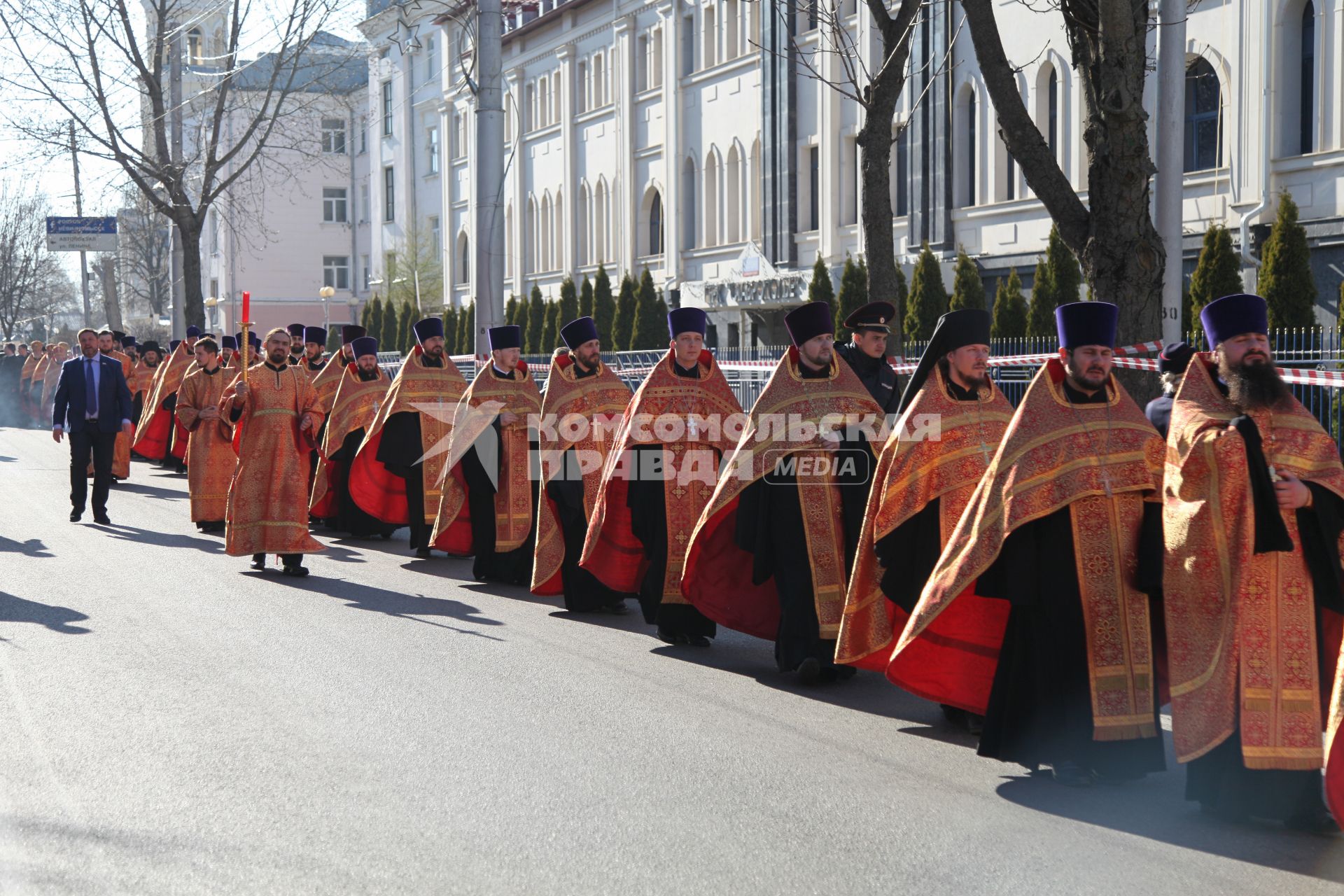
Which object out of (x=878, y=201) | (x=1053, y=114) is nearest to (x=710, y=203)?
(x=1053, y=114)

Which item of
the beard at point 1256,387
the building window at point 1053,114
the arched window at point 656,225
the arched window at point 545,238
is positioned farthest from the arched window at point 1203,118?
the arched window at point 545,238

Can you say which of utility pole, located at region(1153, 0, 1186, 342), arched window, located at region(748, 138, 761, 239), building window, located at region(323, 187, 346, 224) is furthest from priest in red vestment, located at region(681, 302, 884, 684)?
building window, located at region(323, 187, 346, 224)

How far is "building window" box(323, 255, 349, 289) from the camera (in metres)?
73.2

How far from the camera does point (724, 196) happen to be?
117 feet

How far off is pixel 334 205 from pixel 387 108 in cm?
1736

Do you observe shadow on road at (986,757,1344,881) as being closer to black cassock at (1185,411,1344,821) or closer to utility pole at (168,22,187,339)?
black cassock at (1185,411,1344,821)

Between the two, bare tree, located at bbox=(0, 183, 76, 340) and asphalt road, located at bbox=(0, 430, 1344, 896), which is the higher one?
bare tree, located at bbox=(0, 183, 76, 340)

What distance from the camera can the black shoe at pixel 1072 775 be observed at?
6152 mm

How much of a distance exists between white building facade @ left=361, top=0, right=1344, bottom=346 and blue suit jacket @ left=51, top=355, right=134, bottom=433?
495 cm

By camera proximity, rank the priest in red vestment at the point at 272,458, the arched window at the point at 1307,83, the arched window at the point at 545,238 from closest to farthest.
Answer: the priest in red vestment at the point at 272,458 < the arched window at the point at 1307,83 < the arched window at the point at 545,238

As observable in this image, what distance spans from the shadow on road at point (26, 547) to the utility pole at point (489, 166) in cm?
453

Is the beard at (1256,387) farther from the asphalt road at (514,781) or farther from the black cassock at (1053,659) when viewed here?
the asphalt road at (514,781)

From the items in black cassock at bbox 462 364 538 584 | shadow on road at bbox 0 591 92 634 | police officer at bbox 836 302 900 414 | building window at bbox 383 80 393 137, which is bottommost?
shadow on road at bbox 0 591 92 634

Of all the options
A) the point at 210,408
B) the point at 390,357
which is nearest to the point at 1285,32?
the point at 210,408
